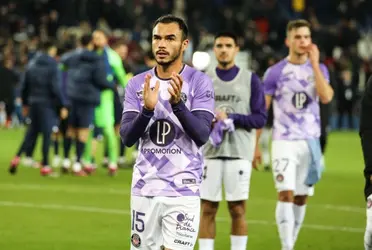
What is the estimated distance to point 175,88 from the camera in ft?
21.0

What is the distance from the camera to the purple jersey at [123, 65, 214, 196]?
6.92 metres

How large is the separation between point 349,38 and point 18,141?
13686 millimetres

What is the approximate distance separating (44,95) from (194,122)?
1258cm

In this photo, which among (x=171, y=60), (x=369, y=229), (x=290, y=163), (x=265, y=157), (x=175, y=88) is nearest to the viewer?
(x=175, y=88)

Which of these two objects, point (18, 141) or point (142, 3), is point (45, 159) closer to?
point (18, 141)

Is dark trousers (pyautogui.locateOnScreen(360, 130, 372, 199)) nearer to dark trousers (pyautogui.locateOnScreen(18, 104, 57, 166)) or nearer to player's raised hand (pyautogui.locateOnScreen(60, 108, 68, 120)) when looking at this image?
dark trousers (pyautogui.locateOnScreen(18, 104, 57, 166))

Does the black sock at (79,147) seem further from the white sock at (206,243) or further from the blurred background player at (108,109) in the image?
the white sock at (206,243)

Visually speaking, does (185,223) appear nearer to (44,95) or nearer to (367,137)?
(367,137)

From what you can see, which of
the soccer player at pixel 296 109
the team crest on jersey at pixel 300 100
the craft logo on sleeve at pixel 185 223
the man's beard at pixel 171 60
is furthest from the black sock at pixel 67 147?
the man's beard at pixel 171 60

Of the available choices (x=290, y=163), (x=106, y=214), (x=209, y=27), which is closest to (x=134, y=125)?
(x=290, y=163)

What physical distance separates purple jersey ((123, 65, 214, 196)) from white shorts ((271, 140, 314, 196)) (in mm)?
3976

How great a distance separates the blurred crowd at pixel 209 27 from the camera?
36031 millimetres

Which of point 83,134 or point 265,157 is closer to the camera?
point 83,134

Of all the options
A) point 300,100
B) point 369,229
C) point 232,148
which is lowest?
point 369,229
